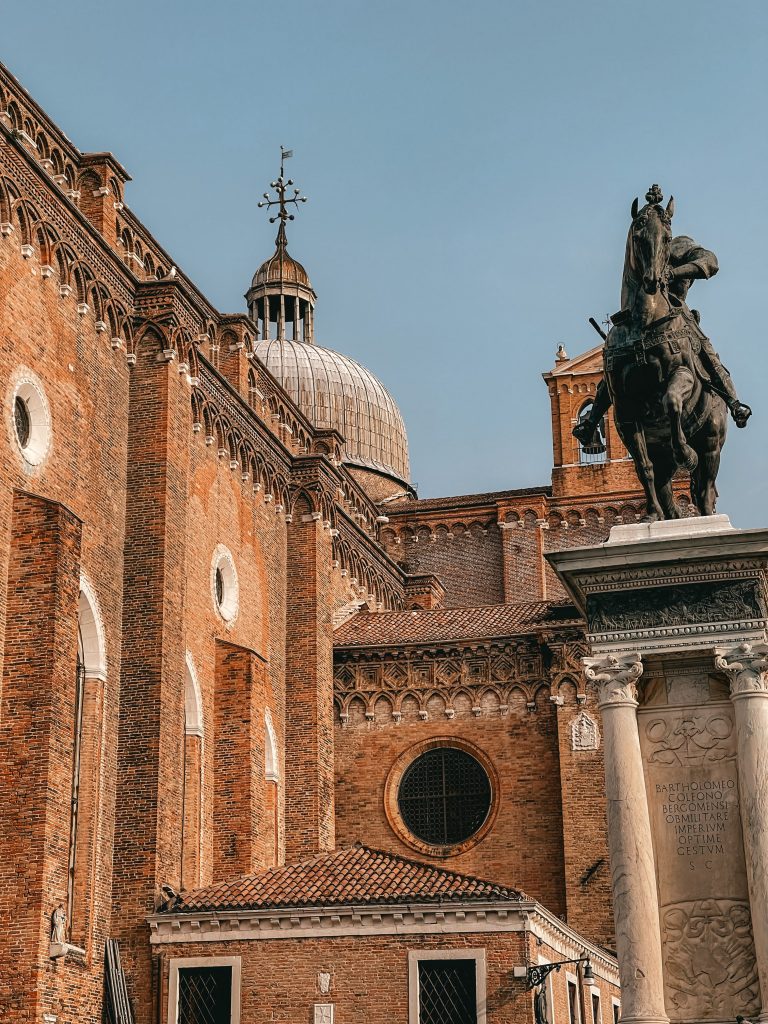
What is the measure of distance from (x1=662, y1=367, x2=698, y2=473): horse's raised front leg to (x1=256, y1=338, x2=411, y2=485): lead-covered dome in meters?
33.2

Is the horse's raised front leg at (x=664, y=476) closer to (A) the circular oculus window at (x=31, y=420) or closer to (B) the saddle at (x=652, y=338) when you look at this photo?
(B) the saddle at (x=652, y=338)

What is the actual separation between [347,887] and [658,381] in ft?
42.2

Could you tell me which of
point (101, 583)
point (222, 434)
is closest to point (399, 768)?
point (222, 434)

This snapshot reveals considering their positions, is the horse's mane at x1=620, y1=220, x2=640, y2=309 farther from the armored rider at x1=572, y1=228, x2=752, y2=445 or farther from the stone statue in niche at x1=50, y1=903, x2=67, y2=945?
the stone statue in niche at x1=50, y1=903, x2=67, y2=945

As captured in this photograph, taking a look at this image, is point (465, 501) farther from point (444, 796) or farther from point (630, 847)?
point (630, 847)

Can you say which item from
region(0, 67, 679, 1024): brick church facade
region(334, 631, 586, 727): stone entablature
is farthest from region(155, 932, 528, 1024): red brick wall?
region(334, 631, 586, 727): stone entablature

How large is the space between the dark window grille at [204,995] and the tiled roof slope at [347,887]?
Result: 0.89m

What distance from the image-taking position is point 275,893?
2347 centimetres

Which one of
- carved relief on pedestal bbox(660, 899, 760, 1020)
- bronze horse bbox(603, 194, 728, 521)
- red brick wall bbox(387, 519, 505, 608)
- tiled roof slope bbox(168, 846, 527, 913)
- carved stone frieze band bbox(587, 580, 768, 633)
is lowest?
carved relief on pedestal bbox(660, 899, 760, 1020)

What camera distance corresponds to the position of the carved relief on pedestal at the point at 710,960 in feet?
36.4

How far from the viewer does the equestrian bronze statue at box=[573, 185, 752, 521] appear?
488 inches

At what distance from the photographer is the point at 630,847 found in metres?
11.3

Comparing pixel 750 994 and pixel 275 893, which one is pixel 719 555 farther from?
pixel 275 893

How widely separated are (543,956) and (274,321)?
1154 inches
